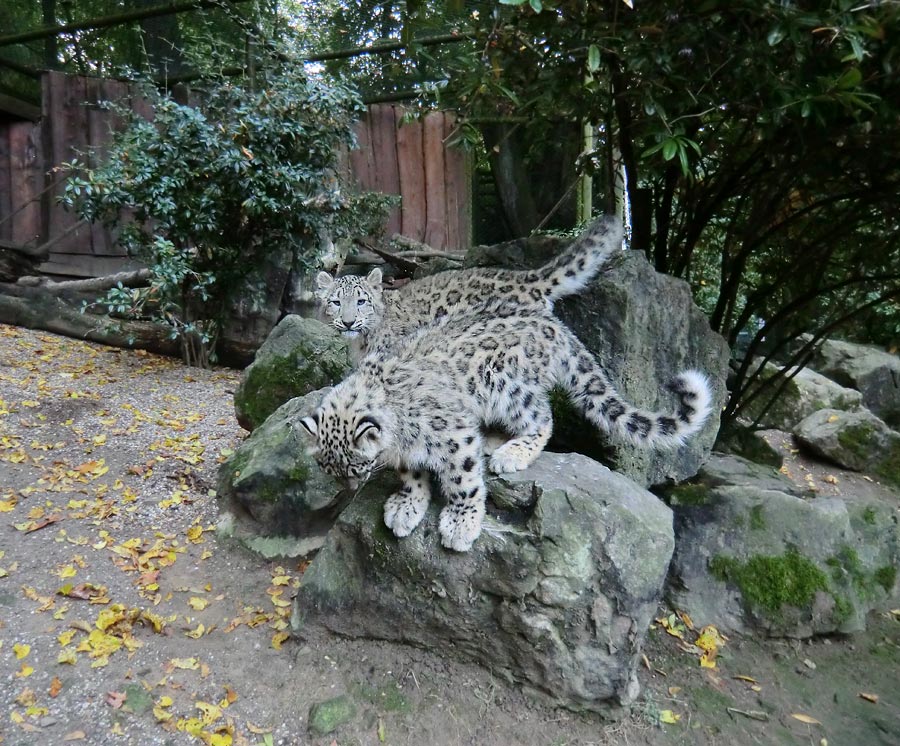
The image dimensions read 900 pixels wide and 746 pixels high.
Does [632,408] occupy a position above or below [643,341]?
below

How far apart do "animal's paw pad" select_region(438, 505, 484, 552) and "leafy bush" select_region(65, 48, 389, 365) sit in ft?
15.4

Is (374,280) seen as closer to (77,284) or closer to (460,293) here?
(460,293)

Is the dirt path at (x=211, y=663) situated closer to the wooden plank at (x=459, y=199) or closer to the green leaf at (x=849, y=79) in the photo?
the green leaf at (x=849, y=79)

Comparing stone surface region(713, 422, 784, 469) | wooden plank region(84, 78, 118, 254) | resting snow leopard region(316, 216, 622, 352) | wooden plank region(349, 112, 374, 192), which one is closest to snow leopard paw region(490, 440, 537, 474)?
resting snow leopard region(316, 216, 622, 352)

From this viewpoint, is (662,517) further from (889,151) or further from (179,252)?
(179,252)

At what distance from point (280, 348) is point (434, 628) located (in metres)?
2.96

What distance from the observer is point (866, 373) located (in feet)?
33.2

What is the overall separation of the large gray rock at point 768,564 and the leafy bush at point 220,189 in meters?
5.18

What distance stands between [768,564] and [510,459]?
6.75ft

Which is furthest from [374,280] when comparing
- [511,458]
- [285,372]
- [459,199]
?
[459,199]

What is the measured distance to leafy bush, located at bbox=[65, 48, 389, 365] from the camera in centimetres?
715

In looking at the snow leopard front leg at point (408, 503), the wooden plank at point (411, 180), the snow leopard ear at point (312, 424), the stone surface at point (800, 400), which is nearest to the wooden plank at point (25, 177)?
the wooden plank at point (411, 180)

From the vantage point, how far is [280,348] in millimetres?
5883

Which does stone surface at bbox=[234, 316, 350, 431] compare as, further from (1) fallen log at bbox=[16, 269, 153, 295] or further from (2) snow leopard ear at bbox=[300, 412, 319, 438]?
(1) fallen log at bbox=[16, 269, 153, 295]
